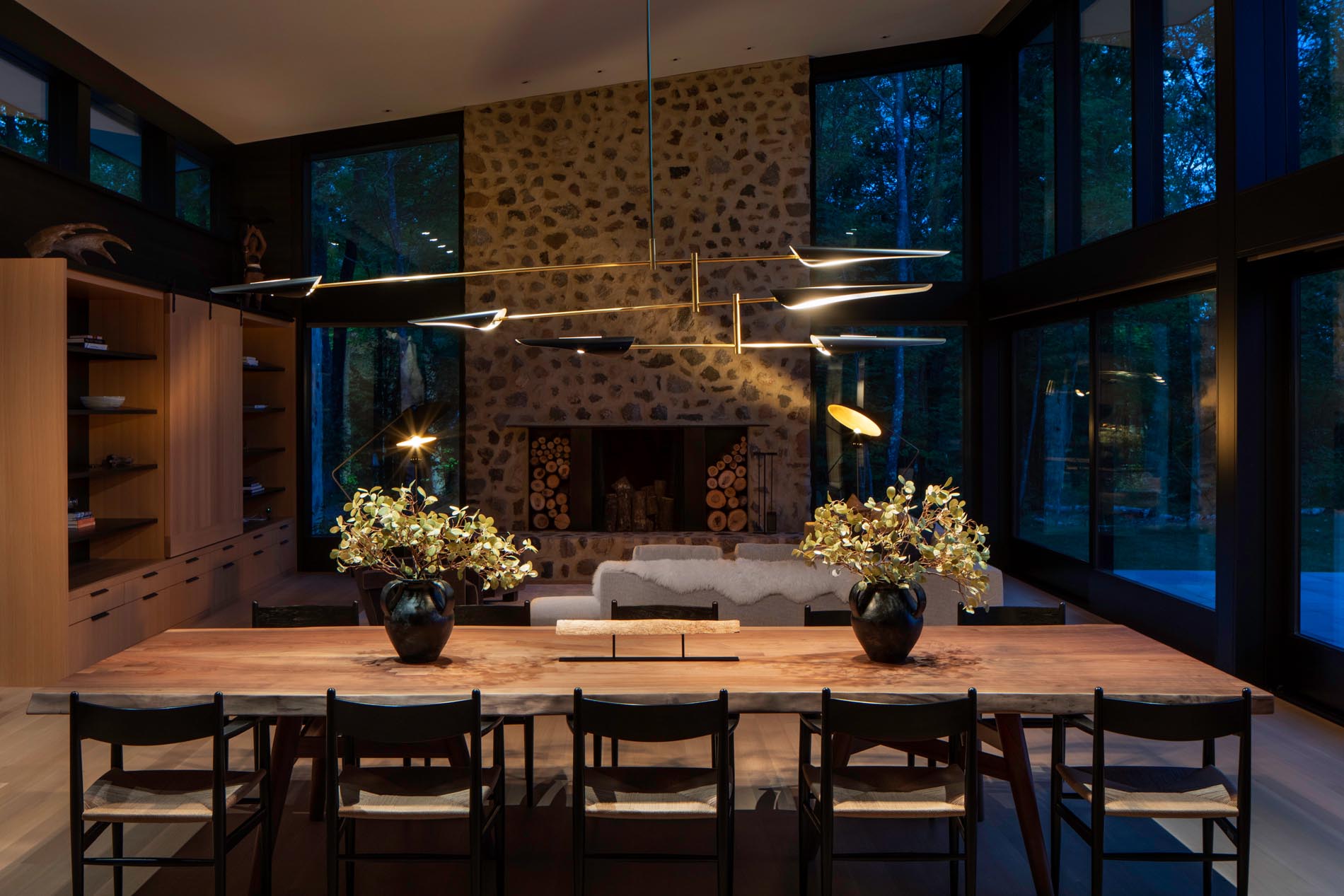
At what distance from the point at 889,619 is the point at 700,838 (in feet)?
3.74

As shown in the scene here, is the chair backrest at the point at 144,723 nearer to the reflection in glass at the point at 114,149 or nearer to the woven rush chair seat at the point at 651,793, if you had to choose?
the woven rush chair seat at the point at 651,793

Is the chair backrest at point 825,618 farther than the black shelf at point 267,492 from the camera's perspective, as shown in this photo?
No

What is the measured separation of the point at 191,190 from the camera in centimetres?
778

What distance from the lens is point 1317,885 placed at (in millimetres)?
2922

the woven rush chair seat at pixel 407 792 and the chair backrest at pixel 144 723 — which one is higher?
the chair backrest at pixel 144 723

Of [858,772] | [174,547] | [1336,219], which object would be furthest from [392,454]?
[1336,219]

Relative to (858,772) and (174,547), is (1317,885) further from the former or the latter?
(174,547)

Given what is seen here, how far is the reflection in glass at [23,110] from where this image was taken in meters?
5.44

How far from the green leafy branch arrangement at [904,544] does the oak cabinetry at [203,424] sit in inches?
201

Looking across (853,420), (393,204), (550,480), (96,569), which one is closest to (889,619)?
(853,420)

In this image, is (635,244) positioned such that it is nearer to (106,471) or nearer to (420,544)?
(106,471)

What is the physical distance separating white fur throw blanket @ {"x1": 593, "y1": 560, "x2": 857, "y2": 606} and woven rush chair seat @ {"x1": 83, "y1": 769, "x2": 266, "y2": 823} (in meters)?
2.14

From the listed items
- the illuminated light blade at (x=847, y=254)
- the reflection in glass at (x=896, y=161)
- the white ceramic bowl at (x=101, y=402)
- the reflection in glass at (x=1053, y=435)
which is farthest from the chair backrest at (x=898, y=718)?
the reflection in glass at (x=896, y=161)

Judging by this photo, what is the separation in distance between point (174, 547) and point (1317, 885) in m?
6.43
